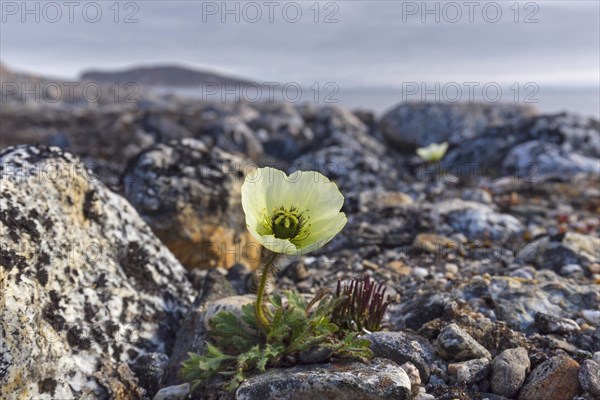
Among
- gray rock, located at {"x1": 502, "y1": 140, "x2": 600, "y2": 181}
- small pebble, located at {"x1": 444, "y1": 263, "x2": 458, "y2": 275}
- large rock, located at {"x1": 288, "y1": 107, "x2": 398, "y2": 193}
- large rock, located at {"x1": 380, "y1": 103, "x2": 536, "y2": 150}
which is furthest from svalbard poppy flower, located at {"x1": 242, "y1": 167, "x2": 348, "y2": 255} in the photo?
large rock, located at {"x1": 380, "y1": 103, "x2": 536, "y2": 150}

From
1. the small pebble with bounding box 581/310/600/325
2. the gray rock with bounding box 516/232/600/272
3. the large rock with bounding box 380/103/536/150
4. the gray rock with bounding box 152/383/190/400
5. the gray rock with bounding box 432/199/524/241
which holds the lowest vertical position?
the gray rock with bounding box 152/383/190/400

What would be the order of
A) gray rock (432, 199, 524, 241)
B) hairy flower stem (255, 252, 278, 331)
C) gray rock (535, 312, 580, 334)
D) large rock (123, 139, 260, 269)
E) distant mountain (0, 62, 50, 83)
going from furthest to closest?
distant mountain (0, 62, 50, 83) < gray rock (432, 199, 524, 241) < large rock (123, 139, 260, 269) < gray rock (535, 312, 580, 334) < hairy flower stem (255, 252, 278, 331)

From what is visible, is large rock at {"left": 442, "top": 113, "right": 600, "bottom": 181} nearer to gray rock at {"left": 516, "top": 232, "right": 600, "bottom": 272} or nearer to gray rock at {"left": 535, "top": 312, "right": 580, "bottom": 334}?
gray rock at {"left": 516, "top": 232, "right": 600, "bottom": 272}

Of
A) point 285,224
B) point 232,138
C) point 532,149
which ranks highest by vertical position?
point 232,138

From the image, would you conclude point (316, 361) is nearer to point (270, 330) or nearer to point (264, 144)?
point (270, 330)

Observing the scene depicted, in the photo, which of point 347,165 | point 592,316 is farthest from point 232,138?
point 592,316

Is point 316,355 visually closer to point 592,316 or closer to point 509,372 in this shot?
point 509,372

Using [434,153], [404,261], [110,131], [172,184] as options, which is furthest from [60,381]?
[110,131]
